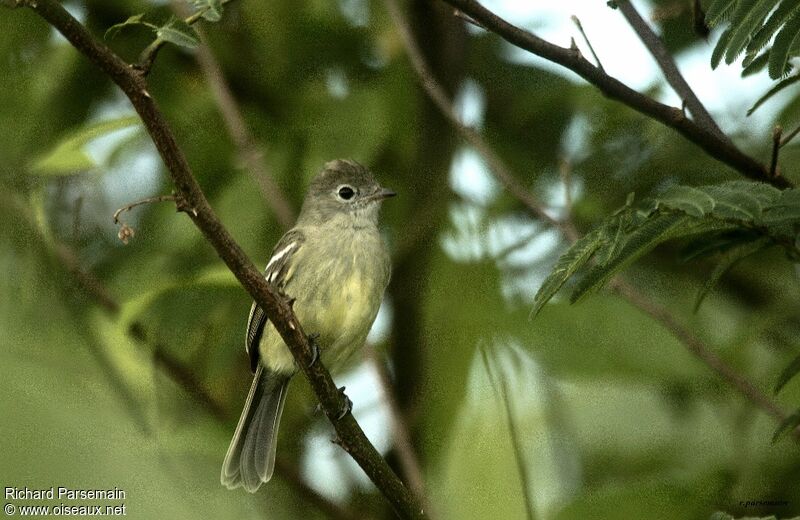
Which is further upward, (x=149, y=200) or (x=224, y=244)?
(x=149, y=200)

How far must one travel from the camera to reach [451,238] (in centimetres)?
512

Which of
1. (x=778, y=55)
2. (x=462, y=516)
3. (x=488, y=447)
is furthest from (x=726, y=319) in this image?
(x=778, y=55)

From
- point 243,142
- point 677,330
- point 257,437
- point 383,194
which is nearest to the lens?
point 677,330

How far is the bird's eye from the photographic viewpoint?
5094mm

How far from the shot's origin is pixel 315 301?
14.9 feet

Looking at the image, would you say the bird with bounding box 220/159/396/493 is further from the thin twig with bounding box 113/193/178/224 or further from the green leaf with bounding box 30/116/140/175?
the thin twig with bounding box 113/193/178/224

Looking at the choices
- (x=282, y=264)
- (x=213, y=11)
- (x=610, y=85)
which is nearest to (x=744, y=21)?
(x=610, y=85)

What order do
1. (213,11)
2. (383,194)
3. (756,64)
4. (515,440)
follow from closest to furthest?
(213,11)
(756,64)
(515,440)
(383,194)

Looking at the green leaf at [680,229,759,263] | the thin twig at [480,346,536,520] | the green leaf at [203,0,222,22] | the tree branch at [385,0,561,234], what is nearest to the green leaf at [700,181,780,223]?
the green leaf at [680,229,759,263]

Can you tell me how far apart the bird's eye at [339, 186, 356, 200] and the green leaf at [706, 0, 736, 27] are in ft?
8.55

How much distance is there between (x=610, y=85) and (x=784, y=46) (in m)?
0.49

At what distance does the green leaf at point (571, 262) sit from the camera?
2.40 meters

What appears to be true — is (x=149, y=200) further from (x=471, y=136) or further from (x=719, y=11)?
(x=471, y=136)

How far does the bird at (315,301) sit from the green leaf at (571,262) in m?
1.99
